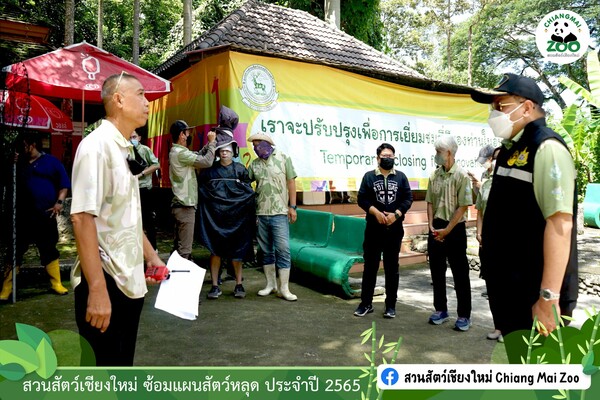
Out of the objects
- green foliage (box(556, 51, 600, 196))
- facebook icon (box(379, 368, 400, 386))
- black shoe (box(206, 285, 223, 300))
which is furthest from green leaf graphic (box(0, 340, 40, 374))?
green foliage (box(556, 51, 600, 196))

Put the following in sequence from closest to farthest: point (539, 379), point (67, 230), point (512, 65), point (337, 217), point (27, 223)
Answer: point (539, 379) → point (27, 223) → point (337, 217) → point (67, 230) → point (512, 65)

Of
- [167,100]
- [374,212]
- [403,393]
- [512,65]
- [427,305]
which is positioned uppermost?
[512,65]

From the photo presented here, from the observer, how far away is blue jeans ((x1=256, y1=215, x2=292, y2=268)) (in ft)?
17.9

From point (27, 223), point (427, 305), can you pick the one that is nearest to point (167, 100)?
point (27, 223)

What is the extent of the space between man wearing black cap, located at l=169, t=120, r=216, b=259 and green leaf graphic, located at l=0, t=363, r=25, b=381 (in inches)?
141

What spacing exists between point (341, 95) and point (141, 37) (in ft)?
60.9

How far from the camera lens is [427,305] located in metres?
5.49

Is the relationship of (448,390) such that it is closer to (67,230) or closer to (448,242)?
(448,242)

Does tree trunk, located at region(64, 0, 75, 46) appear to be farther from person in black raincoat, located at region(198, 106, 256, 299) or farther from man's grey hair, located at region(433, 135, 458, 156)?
man's grey hair, located at region(433, 135, 458, 156)

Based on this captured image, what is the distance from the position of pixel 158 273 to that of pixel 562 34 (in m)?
3.82

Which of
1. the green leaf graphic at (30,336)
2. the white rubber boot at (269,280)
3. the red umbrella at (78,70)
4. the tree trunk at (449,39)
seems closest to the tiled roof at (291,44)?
the red umbrella at (78,70)

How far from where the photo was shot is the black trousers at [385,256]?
16.0 ft
